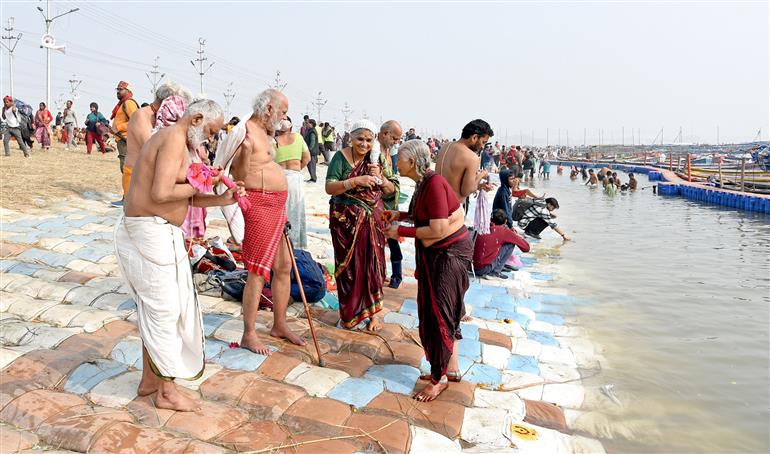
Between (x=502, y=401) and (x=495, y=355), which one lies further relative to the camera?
(x=495, y=355)

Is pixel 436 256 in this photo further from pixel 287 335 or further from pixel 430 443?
pixel 287 335

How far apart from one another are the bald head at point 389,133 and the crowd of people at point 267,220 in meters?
0.01

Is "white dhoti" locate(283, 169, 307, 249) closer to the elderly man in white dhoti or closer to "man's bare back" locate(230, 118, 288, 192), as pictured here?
"man's bare back" locate(230, 118, 288, 192)

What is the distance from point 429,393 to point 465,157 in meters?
1.90

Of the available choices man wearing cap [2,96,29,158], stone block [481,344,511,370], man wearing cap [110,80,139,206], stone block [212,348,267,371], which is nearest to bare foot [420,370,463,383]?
stone block [481,344,511,370]

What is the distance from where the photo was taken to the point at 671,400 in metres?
4.17

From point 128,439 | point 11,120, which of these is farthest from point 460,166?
point 11,120

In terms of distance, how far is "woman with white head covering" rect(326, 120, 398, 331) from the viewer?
4500mm

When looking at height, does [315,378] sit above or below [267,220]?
below

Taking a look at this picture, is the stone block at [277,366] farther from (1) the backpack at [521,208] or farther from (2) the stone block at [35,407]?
(1) the backpack at [521,208]

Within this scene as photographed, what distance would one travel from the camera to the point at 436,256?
358 centimetres

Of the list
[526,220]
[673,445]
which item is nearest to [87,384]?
[673,445]

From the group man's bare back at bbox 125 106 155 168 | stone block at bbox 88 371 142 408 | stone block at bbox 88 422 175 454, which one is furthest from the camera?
man's bare back at bbox 125 106 155 168

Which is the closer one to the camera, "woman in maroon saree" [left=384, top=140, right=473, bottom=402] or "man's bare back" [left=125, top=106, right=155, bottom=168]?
"woman in maroon saree" [left=384, top=140, right=473, bottom=402]
